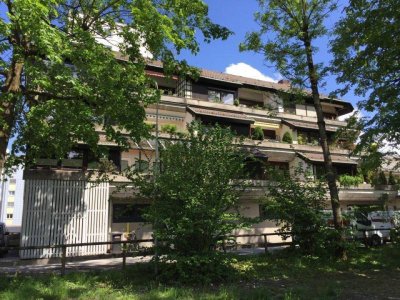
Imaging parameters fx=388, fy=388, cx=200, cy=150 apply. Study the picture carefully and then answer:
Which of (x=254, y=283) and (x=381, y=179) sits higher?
(x=381, y=179)

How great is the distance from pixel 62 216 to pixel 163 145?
34.4 feet

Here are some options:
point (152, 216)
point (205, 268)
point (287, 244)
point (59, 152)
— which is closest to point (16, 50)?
point (59, 152)

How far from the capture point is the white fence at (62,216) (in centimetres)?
1939

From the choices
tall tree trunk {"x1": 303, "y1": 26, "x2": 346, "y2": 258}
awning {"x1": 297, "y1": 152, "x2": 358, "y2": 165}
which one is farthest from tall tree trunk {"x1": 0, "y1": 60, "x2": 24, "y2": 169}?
awning {"x1": 297, "y1": 152, "x2": 358, "y2": 165}

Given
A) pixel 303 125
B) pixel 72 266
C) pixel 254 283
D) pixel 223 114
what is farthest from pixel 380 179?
pixel 72 266

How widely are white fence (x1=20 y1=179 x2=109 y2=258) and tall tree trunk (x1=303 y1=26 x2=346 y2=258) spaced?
11.1 meters

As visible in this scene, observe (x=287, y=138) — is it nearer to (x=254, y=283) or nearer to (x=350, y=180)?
(x=350, y=180)

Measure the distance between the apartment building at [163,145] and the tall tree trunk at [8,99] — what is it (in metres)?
3.45

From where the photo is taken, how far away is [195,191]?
10.7 metres

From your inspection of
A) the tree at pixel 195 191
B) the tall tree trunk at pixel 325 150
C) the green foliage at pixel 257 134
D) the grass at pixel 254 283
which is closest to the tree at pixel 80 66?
the tree at pixel 195 191

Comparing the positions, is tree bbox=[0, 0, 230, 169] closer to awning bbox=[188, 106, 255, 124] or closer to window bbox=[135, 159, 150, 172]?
window bbox=[135, 159, 150, 172]

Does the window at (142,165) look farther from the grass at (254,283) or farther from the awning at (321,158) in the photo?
the awning at (321,158)

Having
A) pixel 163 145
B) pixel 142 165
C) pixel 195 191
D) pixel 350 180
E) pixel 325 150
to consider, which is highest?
pixel 350 180

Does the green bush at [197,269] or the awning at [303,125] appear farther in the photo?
the awning at [303,125]
